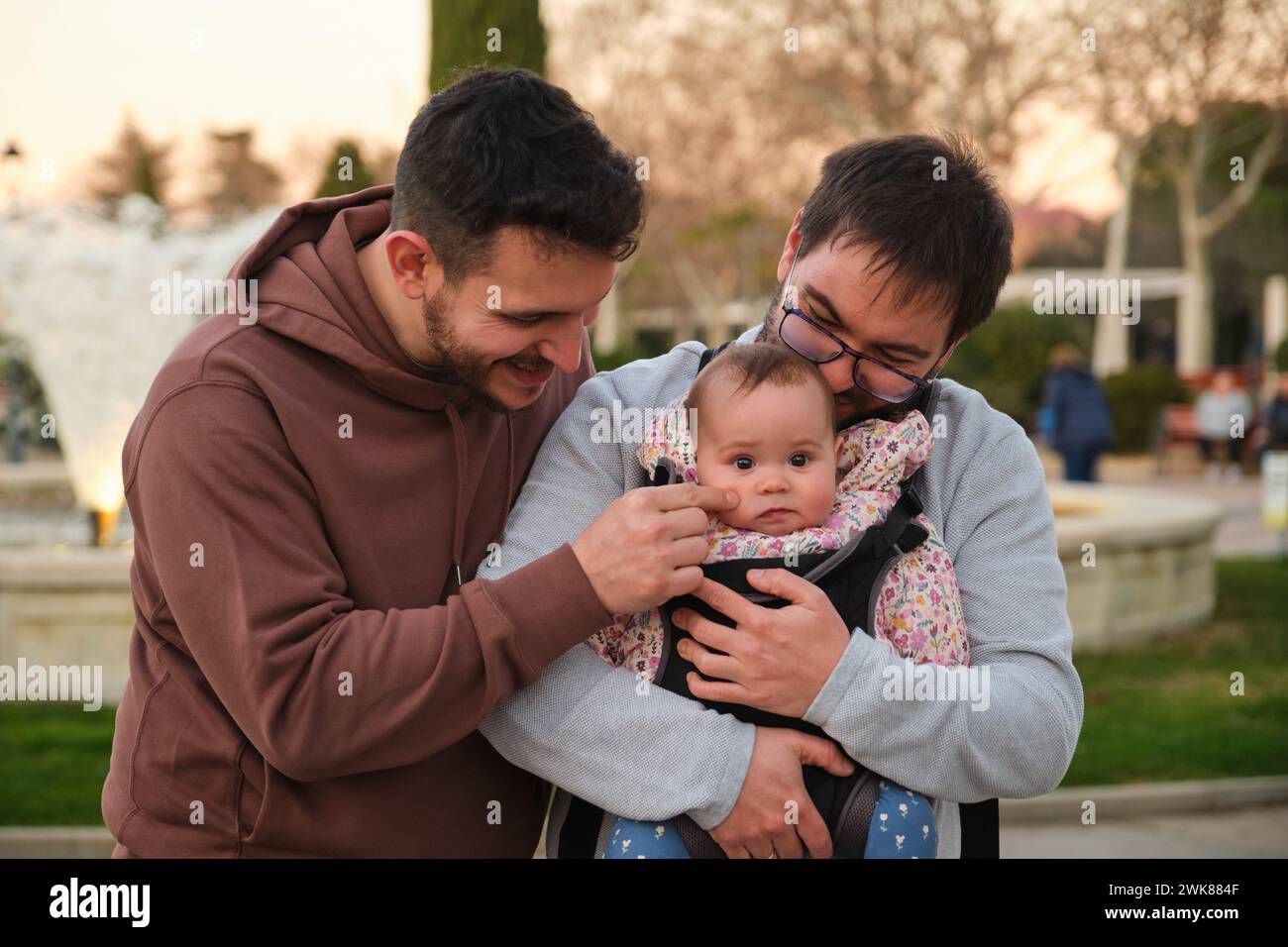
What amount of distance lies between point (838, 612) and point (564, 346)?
0.68 meters

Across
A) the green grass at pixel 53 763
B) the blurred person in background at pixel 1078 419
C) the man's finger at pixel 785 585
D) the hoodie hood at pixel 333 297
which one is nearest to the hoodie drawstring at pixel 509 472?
the hoodie hood at pixel 333 297

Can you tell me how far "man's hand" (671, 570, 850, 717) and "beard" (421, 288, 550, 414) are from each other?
20.2 inches

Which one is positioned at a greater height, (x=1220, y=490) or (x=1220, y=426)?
(x=1220, y=426)

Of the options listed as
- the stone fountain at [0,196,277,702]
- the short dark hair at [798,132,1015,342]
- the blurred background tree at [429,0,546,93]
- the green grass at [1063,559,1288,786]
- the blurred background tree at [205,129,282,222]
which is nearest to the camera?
the short dark hair at [798,132,1015,342]

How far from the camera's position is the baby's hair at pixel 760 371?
237 centimetres

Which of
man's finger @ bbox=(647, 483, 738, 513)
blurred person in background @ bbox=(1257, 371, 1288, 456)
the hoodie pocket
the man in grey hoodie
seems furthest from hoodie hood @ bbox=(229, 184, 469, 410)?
blurred person in background @ bbox=(1257, 371, 1288, 456)

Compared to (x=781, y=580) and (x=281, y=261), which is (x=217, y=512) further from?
(x=781, y=580)

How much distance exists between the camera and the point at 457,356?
2322 mm

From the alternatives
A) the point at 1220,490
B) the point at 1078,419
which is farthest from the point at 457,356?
the point at 1220,490

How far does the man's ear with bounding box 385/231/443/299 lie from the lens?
2.34 meters

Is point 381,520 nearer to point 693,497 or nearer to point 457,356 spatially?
point 457,356

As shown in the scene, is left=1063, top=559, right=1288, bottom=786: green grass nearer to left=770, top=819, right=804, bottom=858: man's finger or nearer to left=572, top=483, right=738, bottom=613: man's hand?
left=770, top=819, right=804, bottom=858: man's finger

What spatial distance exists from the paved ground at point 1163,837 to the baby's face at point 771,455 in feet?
12.5

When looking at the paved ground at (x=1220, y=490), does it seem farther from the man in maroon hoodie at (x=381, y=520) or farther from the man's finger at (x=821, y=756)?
the man in maroon hoodie at (x=381, y=520)
